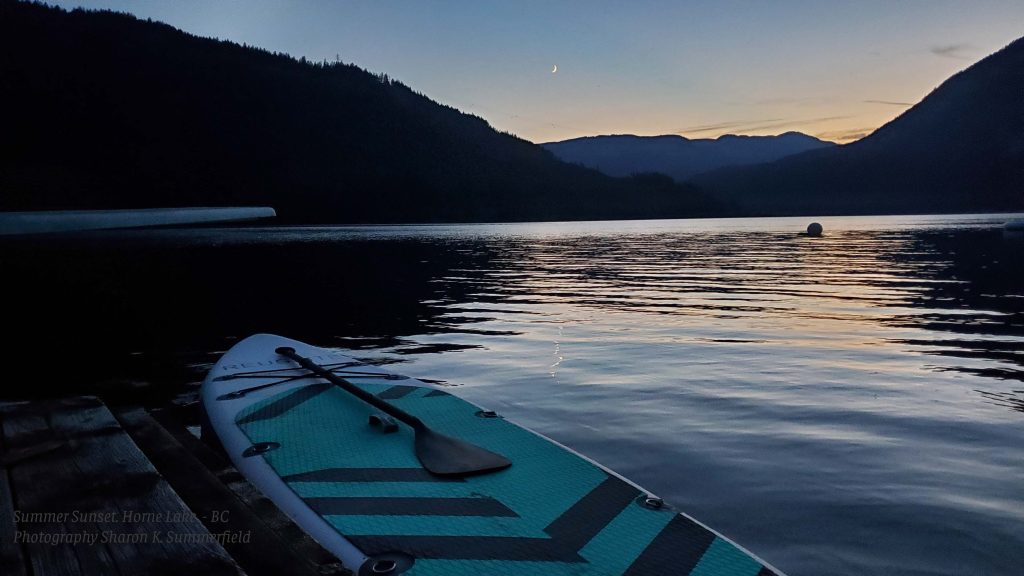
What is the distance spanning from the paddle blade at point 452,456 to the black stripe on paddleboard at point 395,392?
175 cm

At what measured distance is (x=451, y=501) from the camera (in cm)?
427

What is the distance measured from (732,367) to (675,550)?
26.0 ft

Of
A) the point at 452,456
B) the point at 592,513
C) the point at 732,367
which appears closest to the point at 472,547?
the point at 592,513

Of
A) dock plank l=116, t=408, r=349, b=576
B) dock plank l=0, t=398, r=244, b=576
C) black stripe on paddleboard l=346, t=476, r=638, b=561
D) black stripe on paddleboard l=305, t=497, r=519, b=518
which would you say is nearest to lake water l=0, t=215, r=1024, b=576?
black stripe on paddleboard l=346, t=476, r=638, b=561

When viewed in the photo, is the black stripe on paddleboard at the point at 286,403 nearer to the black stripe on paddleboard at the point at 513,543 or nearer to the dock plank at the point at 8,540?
the dock plank at the point at 8,540

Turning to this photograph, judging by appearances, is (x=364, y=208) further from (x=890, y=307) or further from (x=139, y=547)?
(x=139, y=547)

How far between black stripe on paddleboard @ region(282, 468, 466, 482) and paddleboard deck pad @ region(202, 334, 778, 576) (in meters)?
0.01

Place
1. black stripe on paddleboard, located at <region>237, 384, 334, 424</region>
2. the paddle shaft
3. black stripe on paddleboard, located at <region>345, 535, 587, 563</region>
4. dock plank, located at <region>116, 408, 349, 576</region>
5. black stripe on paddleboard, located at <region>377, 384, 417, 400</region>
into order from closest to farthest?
dock plank, located at <region>116, 408, 349, 576</region> < black stripe on paddleboard, located at <region>345, 535, 587, 563</region> < the paddle shaft < black stripe on paddleboard, located at <region>237, 384, 334, 424</region> < black stripe on paddleboard, located at <region>377, 384, 417, 400</region>

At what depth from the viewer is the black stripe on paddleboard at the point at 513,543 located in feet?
11.8

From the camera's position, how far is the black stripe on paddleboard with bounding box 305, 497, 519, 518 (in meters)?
4.11

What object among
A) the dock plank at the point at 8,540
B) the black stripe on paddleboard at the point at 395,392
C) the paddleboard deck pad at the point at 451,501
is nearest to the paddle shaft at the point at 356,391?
the paddleboard deck pad at the point at 451,501

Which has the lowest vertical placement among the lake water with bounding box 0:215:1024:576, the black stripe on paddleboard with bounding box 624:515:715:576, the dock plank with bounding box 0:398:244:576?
the lake water with bounding box 0:215:1024:576

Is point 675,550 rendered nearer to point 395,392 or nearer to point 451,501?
A: point 451,501

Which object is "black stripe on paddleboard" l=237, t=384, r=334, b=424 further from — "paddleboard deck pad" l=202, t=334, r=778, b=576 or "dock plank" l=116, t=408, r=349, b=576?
"dock plank" l=116, t=408, r=349, b=576
